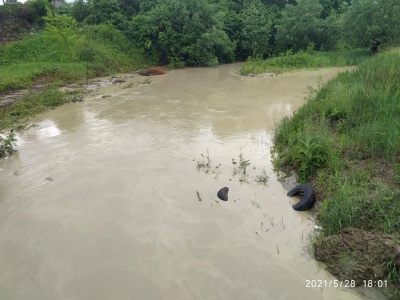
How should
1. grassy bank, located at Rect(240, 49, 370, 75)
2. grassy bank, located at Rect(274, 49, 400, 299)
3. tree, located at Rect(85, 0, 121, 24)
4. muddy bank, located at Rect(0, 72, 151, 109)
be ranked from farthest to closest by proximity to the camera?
tree, located at Rect(85, 0, 121, 24)
grassy bank, located at Rect(240, 49, 370, 75)
muddy bank, located at Rect(0, 72, 151, 109)
grassy bank, located at Rect(274, 49, 400, 299)

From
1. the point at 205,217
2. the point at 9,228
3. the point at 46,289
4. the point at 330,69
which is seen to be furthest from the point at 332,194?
the point at 330,69

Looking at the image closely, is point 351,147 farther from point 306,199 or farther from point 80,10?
point 80,10

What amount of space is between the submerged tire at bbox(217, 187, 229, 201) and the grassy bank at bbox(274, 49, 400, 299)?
1343 millimetres

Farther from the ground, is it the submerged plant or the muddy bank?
the muddy bank

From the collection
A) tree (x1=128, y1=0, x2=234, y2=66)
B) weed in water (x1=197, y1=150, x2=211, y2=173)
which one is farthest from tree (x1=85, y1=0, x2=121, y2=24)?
weed in water (x1=197, y1=150, x2=211, y2=173)

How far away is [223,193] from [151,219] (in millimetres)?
1293

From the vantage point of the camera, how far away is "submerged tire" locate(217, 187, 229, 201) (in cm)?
509

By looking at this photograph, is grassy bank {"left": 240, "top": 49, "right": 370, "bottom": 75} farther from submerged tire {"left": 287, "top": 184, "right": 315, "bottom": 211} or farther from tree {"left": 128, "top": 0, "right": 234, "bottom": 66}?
submerged tire {"left": 287, "top": 184, "right": 315, "bottom": 211}

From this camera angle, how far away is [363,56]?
21188 mm

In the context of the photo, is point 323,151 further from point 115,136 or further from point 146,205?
point 115,136
